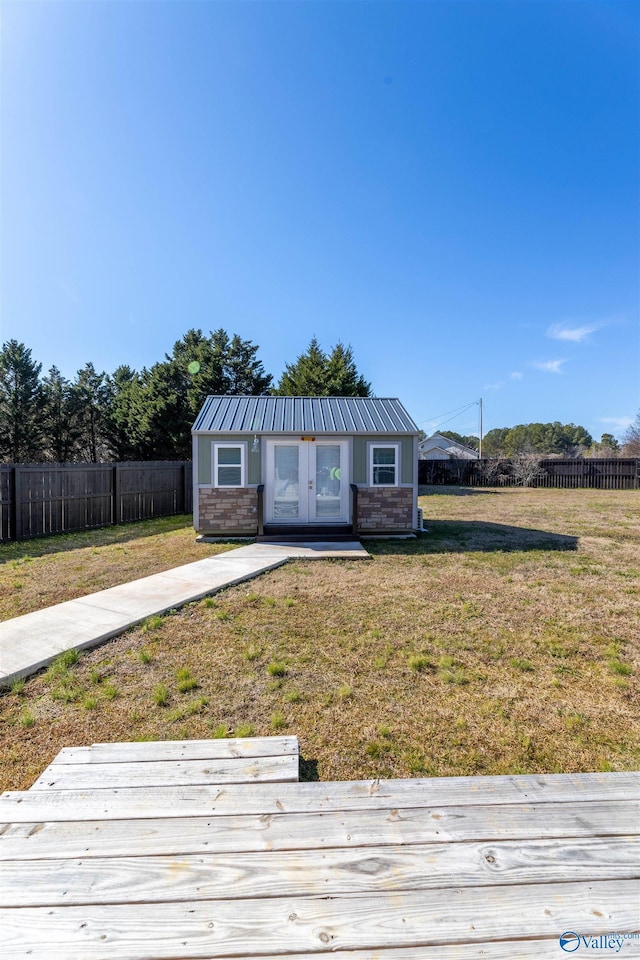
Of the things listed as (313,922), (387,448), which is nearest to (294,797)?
(313,922)

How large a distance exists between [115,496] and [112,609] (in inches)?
297

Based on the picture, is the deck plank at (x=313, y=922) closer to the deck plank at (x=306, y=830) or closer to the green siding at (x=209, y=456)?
the deck plank at (x=306, y=830)

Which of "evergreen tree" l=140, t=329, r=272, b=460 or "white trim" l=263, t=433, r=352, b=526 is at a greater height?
"evergreen tree" l=140, t=329, r=272, b=460

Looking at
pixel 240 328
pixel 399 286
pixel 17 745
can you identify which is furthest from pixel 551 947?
pixel 240 328

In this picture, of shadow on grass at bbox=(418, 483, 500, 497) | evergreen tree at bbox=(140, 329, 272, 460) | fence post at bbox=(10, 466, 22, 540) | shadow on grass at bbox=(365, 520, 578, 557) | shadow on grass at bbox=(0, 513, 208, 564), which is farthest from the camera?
evergreen tree at bbox=(140, 329, 272, 460)

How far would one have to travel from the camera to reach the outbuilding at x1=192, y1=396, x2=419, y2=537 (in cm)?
905

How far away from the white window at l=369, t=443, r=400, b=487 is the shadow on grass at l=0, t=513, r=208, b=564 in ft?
17.7

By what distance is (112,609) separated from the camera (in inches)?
182

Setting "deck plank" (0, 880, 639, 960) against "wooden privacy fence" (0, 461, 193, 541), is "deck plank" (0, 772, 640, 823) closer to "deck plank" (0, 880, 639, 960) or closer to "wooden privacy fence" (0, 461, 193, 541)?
"deck plank" (0, 880, 639, 960)

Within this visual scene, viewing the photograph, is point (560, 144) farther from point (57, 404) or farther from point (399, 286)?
point (57, 404)

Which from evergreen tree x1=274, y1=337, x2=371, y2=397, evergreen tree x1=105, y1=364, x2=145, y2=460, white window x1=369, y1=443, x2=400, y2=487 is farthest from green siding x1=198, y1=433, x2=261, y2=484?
evergreen tree x1=105, y1=364, x2=145, y2=460

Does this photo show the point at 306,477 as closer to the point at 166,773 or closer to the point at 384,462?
the point at 384,462

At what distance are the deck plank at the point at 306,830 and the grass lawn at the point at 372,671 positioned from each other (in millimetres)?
767

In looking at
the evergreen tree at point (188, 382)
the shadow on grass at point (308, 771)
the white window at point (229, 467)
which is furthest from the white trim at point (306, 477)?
the evergreen tree at point (188, 382)
